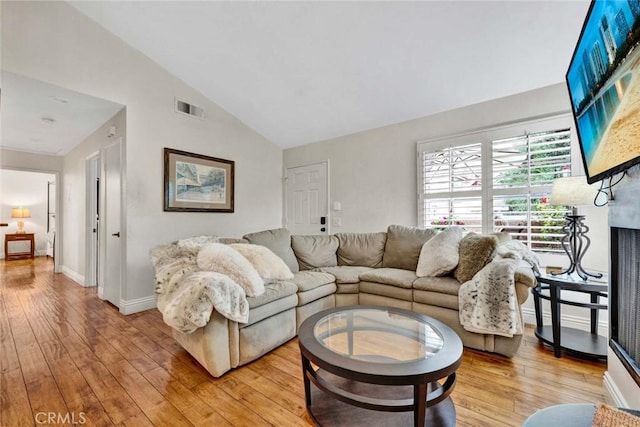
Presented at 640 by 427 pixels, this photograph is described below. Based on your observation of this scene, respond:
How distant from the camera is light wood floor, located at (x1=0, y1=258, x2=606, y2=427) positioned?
4.99ft

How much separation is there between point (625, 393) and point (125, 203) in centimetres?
433

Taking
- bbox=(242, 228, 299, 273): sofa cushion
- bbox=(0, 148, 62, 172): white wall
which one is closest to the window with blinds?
bbox=(242, 228, 299, 273): sofa cushion

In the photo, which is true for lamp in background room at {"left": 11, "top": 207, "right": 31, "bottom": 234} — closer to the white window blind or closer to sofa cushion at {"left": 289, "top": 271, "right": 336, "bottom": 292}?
sofa cushion at {"left": 289, "top": 271, "right": 336, "bottom": 292}

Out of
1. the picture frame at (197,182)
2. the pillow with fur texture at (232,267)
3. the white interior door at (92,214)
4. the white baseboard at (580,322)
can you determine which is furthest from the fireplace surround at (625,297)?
the white interior door at (92,214)

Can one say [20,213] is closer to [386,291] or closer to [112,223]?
[112,223]

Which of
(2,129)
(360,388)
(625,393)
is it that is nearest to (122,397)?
(360,388)

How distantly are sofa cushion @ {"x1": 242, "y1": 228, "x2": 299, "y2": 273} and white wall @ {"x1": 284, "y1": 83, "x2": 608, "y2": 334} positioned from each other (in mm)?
1365

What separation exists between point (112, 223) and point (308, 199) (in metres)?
2.76

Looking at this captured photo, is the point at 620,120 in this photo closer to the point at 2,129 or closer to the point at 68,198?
the point at 2,129

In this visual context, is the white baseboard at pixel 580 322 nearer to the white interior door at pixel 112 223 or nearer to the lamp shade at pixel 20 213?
the white interior door at pixel 112 223

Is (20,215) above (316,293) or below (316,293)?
above

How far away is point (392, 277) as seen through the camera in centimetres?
274

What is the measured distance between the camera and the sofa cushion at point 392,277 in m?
2.65

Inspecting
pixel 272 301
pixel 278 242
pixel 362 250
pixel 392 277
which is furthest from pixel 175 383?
pixel 362 250
